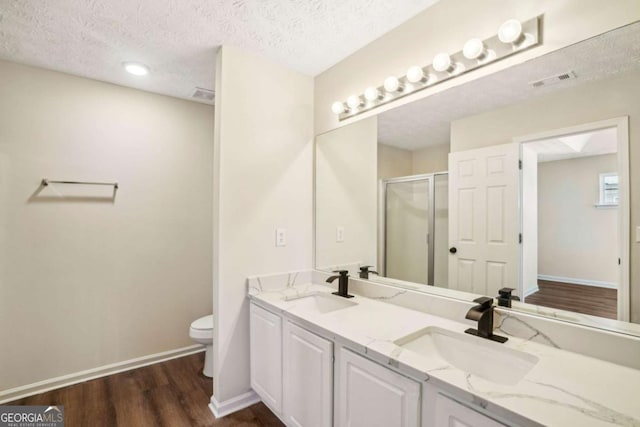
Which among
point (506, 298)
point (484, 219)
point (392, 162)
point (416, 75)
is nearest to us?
point (506, 298)

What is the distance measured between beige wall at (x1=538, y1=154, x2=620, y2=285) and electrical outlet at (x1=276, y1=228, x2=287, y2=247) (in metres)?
1.53

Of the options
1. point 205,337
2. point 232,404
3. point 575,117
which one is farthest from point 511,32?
point 205,337

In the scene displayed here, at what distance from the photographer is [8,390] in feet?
6.89

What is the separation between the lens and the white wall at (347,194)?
201 centimetres

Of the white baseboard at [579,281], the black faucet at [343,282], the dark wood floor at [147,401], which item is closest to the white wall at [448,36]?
the white baseboard at [579,281]

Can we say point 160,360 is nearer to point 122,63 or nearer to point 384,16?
point 122,63

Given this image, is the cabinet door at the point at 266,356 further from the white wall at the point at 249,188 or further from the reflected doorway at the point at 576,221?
the reflected doorway at the point at 576,221

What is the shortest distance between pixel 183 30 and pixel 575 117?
206cm

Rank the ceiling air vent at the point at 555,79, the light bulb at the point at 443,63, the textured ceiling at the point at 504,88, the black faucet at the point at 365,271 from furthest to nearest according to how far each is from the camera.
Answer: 1. the black faucet at the point at 365,271
2. the light bulb at the point at 443,63
3. the ceiling air vent at the point at 555,79
4. the textured ceiling at the point at 504,88

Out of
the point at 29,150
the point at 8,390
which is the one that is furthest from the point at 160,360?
the point at 29,150

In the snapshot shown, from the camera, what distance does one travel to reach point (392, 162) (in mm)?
1882

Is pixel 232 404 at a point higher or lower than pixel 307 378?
lower

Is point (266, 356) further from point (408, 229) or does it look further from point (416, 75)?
point (416, 75)

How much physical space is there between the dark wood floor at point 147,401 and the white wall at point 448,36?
2.13 metres
